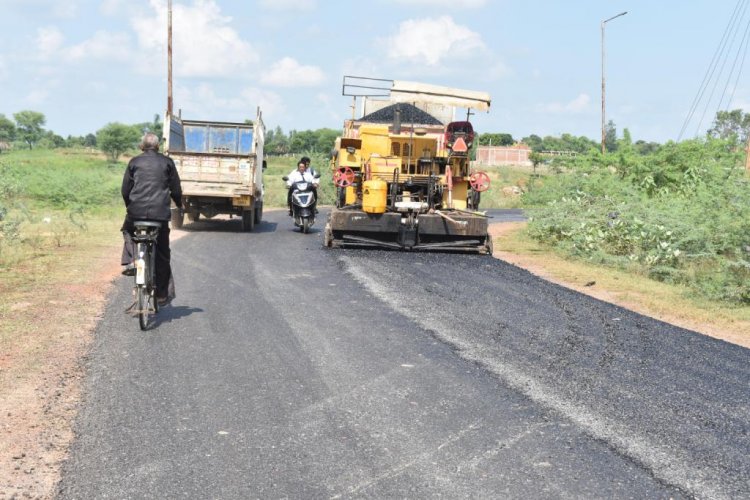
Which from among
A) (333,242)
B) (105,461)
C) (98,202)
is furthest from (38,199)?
(105,461)

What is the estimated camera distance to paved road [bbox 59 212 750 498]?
4.47 meters

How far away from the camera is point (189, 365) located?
680 centimetres

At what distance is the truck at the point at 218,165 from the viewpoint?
65.5 feet

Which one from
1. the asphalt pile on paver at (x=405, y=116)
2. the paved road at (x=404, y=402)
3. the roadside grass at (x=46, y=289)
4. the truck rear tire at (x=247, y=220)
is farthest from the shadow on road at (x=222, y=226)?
the paved road at (x=404, y=402)

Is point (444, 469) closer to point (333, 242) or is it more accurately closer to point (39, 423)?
point (39, 423)

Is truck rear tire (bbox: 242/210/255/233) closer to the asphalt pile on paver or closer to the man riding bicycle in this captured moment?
the asphalt pile on paver

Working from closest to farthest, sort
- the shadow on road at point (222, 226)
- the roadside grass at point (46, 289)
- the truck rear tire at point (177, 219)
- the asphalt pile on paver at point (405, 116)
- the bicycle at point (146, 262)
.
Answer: the roadside grass at point (46, 289) → the bicycle at point (146, 262) → the asphalt pile on paver at point (405, 116) → the shadow on road at point (222, 226) → the truck rear tire at point (177, 219)

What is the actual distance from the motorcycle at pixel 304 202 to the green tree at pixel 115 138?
88904mm

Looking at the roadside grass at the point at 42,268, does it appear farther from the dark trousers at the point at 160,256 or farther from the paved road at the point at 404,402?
the dark trousers at the point at 160,256

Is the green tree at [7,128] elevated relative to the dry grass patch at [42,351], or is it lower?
elevated

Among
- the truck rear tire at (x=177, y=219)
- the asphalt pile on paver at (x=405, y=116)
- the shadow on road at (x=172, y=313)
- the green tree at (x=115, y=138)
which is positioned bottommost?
the shadow on road at (x=172, y=313)

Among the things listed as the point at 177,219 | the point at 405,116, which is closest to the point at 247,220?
the point at 177,219

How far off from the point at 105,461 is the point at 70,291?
6.38 m

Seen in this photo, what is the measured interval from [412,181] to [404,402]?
11.1 m
